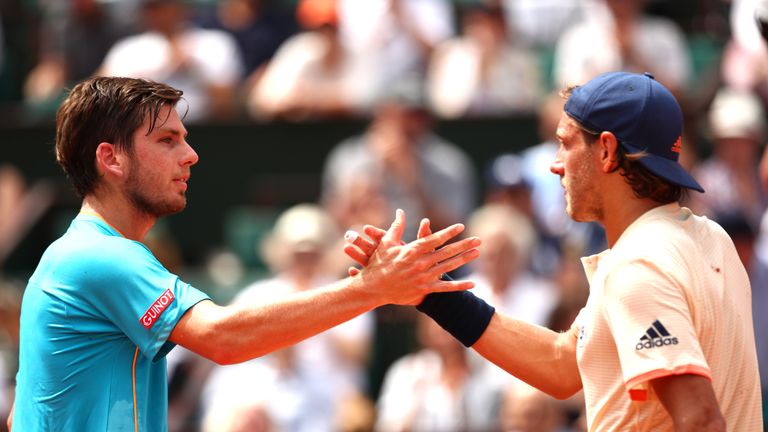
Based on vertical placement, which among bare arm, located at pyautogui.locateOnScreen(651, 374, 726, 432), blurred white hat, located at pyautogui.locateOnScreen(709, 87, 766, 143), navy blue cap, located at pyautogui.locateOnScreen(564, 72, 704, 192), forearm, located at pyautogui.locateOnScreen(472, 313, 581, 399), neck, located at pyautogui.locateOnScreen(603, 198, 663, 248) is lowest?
blurred white hat, located at pyautogui.locateOnScreen(709, 87, 766, 143)

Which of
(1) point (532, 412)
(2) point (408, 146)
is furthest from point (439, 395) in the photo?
(2) point (408, 146)

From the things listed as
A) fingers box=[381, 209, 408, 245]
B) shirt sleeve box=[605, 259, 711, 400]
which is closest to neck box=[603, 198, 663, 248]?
shirt sleeve box=[605, 259, 711, 400]

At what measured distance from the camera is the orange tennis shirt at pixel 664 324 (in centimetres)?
357

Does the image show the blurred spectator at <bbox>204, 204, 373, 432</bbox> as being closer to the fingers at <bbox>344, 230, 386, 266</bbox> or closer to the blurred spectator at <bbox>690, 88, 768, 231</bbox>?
the blurred spectator at <bbox>690, 88, 768, 231</bbox>

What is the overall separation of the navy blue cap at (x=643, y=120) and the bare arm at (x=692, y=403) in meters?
0.63

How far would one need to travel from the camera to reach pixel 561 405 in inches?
307

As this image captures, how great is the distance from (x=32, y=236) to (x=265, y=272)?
2326 millimetres

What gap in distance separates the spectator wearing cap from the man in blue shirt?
497mm

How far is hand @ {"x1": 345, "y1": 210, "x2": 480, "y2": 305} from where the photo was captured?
412 centimetres

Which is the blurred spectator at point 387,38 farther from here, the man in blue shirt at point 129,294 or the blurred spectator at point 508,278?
the man in blue shirt at point 129,294

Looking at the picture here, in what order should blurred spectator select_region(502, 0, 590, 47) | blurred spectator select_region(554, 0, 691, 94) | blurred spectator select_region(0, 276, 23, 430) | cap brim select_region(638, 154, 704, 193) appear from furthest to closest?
1. blurred spectator select_region(502, 0, 590, 47)
2. blurred spectator select_region(554, 0, 691, 94)
3. blurred spectator select_region(0, 276, 23, 430)
4. cap brim select_region(638, 154, 704, 193)

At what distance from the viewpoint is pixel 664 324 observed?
356 centimetres

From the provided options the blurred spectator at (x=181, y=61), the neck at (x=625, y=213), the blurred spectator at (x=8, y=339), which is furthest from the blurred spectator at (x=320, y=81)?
the neck at (x=625, y=213)

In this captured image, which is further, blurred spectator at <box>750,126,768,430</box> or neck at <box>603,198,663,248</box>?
blurred spectator at <box>750,126,768,430</box>
